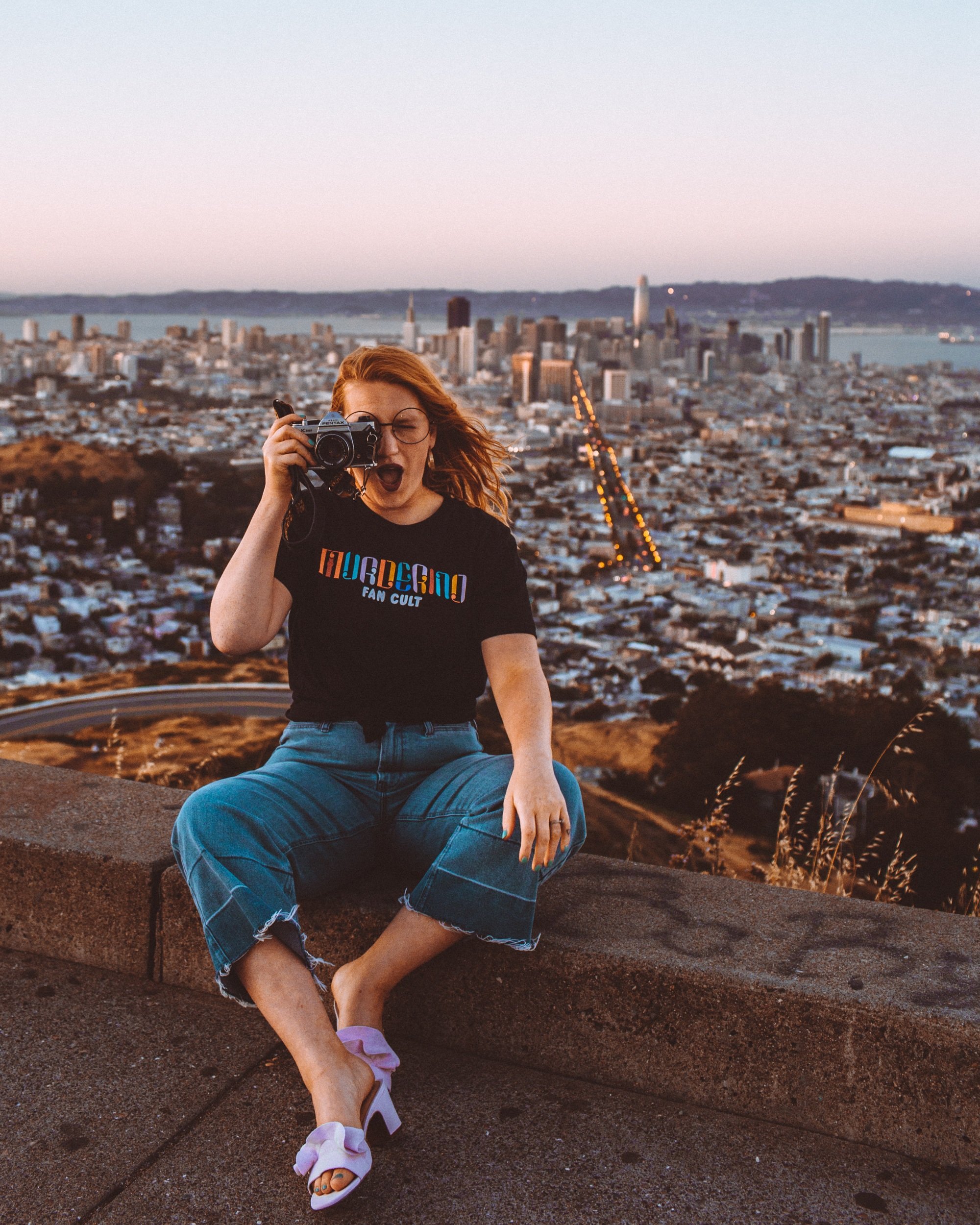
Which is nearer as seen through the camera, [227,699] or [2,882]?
[2,882]

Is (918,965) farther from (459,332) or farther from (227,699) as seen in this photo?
(459,332)

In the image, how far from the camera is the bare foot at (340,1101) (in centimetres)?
146

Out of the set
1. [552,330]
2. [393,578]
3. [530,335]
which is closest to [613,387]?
[530,335]

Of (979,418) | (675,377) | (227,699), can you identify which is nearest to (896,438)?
(979,418)

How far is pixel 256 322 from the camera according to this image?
215ft

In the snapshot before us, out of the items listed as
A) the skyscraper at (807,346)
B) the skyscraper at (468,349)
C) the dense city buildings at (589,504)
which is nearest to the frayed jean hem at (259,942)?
the dense city buildings at (589,504)

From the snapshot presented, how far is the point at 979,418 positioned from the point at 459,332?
85.0ft

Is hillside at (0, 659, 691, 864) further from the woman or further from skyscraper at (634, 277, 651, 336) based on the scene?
skyscraper at (634, 277, 651, 336)

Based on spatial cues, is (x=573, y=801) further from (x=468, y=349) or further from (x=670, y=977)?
(x=468, y=349)

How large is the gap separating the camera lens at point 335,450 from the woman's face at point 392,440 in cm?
10

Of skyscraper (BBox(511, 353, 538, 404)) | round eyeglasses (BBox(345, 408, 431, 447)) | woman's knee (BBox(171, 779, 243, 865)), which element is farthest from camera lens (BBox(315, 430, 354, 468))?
skyscraper (BBox(511, 353, 538, 404))

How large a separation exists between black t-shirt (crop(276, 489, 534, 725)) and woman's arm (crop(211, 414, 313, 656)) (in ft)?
0.22

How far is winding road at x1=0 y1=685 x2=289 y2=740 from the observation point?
9180 millimetres

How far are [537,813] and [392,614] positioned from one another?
0.43m
